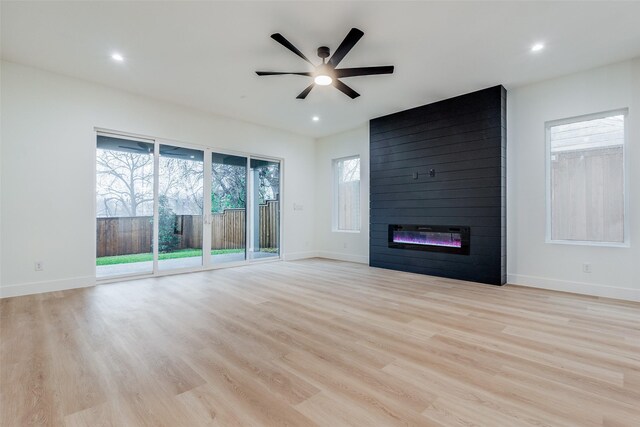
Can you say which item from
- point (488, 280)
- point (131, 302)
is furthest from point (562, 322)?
point (131, 302)

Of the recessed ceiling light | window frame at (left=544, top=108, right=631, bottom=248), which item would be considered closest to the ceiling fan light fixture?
the recessed ceiling light

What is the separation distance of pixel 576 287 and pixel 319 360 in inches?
153

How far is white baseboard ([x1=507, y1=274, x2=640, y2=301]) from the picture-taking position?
11.9 ft

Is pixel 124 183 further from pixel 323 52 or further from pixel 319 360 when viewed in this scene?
pixel 319 360

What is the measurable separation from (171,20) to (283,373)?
134 inches

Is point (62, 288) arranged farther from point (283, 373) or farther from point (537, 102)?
point (537, 102)

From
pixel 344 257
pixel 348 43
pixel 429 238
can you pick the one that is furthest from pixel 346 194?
pixel 348 43

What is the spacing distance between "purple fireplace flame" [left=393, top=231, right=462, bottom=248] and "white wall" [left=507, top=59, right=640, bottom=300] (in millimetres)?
755

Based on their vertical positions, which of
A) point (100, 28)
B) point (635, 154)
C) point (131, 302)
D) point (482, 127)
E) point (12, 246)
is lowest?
point (131, 302)

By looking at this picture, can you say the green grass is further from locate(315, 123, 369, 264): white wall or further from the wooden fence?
locate(315, 123, 369, 264): white wall

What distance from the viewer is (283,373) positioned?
1.95m

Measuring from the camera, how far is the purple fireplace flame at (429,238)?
4.85 meters

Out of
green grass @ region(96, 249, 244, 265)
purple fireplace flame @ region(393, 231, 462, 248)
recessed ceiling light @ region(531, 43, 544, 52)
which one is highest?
recessed ceiling light @ region(531, 43, 544, 52)

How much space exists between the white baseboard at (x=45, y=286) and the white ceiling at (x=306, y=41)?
2907 mm
